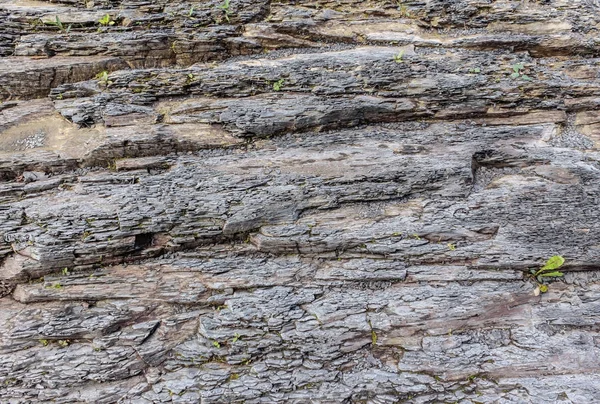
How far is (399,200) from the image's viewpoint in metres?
7.65

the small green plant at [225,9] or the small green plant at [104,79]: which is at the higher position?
the small green plant at [225,9]

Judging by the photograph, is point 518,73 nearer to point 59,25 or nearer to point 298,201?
point 298,201

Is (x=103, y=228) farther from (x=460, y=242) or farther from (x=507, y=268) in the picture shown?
(x=507, y=268)

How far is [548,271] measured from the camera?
7.04m

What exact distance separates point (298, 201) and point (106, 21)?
23.5 feet

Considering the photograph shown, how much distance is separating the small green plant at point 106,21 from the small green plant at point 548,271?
11477 mm

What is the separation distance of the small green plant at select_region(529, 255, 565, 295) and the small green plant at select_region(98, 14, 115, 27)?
452 inches

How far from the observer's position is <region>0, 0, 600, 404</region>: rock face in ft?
A: 21.3

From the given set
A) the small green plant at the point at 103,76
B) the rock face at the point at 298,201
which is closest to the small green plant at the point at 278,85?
the rock face at the point at 298,201

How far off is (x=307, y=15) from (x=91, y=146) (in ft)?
20.8

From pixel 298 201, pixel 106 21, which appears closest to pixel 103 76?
pixel 106 21

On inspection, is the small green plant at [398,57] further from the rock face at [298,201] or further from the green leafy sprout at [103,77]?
→ the green leafy sprout at [103,77]

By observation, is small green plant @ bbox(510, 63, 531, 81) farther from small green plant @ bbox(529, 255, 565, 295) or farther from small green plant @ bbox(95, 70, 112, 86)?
small green plant @ bbox(95, 70, 112, 86)

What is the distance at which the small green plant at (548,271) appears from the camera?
6835 mm
